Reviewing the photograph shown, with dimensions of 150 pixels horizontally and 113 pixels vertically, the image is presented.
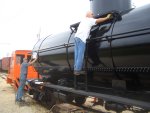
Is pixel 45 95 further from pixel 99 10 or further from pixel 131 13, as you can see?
pixel 131 13

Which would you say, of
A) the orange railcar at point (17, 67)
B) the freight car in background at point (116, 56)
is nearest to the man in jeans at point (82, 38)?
the freight car in background at point (116, 56)

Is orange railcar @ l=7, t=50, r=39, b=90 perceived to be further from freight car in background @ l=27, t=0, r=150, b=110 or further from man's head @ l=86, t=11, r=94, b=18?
man's head @ l=86, t=11, r=94, b=18

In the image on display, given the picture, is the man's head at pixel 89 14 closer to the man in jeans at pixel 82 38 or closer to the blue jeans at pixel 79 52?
the man in jeans at pixel 82 38

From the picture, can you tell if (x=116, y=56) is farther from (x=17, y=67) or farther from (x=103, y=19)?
(x=17, y=67)

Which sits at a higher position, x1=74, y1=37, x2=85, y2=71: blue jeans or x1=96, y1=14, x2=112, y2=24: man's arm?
x1=96, y1=14, x2=112, y2=24: man's arm

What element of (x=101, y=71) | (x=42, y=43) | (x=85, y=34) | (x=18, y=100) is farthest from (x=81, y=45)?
(x=18, y=100)

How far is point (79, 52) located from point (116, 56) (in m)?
1.09

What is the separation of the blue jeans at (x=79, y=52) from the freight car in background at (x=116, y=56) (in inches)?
4.8

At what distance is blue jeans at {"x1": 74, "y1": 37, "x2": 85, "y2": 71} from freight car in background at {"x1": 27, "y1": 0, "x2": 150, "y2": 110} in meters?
0.12

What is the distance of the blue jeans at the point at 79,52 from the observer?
607cm

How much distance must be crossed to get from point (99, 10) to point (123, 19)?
4.34ft

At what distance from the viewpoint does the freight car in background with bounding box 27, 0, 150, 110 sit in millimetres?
4777

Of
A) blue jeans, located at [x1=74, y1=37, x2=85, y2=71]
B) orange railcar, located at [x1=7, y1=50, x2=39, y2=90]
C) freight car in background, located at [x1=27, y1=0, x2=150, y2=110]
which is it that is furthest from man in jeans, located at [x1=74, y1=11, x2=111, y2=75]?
orange railcar, located at [x1=7, y1=50, x2=39, y2=90]

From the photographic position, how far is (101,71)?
594cm
